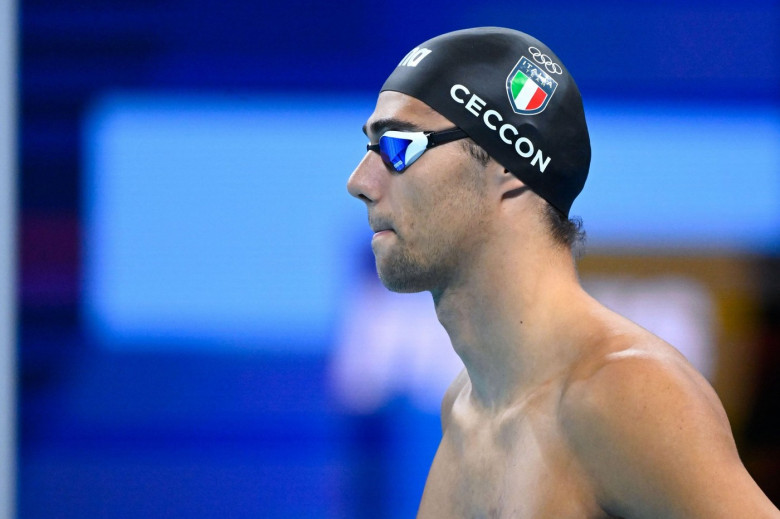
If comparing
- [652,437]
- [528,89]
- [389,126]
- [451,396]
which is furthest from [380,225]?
[652,437]

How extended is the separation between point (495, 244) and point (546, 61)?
48 centimetres

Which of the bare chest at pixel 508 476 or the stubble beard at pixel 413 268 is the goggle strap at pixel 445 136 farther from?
the bare chest at pixel 508 476

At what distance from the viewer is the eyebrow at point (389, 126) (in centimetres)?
221

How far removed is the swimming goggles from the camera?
85.4 inches

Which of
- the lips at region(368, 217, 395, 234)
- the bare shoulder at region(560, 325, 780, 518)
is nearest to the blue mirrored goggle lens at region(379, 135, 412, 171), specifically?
the lips at region(368, 217, 395, 234)

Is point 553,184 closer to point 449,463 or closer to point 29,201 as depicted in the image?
point 449,463

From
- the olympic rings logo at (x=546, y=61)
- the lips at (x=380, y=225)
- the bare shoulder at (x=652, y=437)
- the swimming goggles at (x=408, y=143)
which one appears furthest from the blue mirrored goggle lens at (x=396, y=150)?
the bare shoulder at (x=652, y=437)

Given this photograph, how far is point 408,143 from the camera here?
217 centimetres

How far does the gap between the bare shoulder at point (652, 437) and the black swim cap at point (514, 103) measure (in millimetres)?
493

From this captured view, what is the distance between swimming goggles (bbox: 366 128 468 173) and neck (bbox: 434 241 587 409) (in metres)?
0.29

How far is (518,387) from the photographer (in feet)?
6.86

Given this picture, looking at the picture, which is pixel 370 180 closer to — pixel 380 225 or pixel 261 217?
pixel 380 225

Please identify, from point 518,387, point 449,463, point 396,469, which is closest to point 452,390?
point 449,463

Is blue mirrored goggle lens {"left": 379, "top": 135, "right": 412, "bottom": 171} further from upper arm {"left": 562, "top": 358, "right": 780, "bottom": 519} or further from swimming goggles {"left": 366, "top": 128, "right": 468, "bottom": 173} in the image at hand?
upper arm {"left": 562, "top": 358, "right": 780, "bottom": 519}
